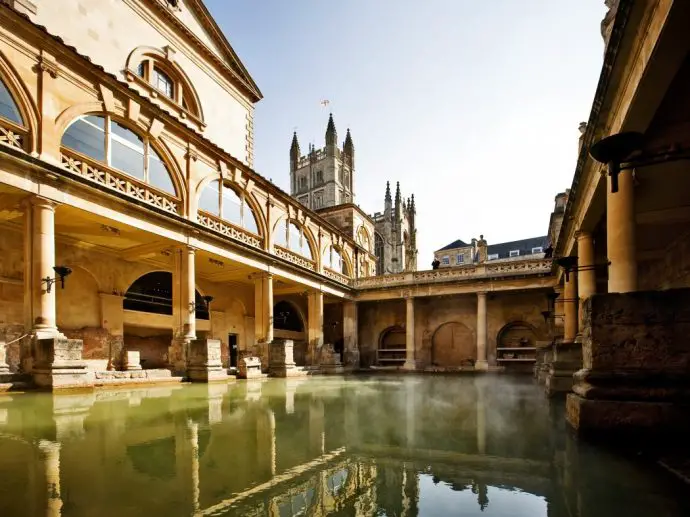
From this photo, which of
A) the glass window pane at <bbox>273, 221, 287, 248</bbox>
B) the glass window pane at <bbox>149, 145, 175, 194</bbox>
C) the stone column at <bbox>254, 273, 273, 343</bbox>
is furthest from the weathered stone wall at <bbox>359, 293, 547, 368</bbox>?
the glass window pane at <bbox>149, 145, 175, 194</bbox>

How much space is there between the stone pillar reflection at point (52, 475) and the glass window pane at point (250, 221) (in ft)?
49.5

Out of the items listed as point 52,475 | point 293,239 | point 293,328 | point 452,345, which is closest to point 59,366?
point 52,475

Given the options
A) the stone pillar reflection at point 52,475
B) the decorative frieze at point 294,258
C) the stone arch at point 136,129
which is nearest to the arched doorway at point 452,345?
the decorative frieze at point 294,258

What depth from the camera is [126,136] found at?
13438 millimetres

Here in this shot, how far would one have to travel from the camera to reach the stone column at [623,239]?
6.75 metres

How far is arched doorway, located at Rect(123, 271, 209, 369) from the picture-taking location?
17.9 meters

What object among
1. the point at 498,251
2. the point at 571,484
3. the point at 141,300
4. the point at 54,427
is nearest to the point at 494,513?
the point at 571,484

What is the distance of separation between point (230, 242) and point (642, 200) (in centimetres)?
1311

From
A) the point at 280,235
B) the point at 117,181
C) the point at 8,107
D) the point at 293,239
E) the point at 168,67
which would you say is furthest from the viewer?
the point at 293,239

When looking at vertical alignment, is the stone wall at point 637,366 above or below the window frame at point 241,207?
below

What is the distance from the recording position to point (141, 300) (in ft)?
60.1

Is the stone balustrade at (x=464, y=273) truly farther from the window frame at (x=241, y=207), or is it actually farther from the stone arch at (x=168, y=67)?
the stone arch at (x=168, y=67)

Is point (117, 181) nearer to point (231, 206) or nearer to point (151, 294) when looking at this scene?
point (231, 206)

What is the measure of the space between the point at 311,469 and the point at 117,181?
12.2 metres
